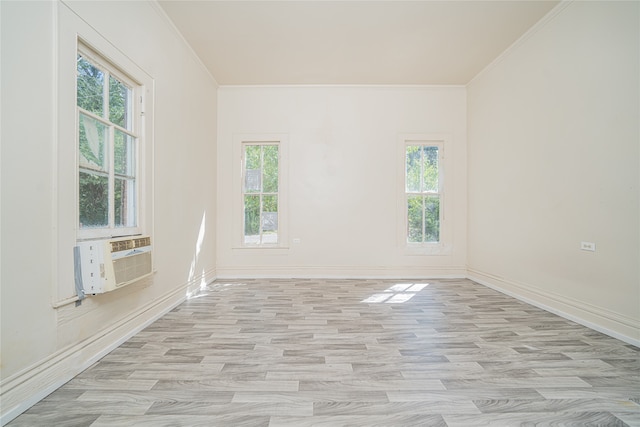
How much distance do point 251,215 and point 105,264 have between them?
132 inches

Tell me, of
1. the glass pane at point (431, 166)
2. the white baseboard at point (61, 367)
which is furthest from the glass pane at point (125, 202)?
the glass pane at point (431, 166)

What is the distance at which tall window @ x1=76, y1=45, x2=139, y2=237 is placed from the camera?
227cm

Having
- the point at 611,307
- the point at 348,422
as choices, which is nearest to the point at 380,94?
the point at 611,307

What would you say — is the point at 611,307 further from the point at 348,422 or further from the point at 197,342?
the point at 197,342

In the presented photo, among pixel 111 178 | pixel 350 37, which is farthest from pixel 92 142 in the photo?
→ pixel 350 37

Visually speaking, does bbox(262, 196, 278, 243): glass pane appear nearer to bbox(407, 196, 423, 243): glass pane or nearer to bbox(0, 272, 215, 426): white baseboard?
bbox(407, 196, 423, 243): glass pane

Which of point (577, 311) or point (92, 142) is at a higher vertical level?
point (92, 142)

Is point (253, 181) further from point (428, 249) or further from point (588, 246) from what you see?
point (588, 246)

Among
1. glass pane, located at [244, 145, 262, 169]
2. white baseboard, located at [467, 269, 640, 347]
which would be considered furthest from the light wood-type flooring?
glass pane, located at [244, 145, 262, 169]

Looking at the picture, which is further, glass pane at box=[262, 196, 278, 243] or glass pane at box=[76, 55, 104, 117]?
glass pane at box=[262, 196, 278, 243]

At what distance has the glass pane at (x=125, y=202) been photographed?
8.80 feet

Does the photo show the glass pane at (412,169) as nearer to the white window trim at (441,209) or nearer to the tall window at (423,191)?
the tall window at (423,191)

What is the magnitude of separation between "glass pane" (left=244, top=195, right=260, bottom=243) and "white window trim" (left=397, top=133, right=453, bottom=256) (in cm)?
243

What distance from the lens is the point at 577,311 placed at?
10.4 feet
